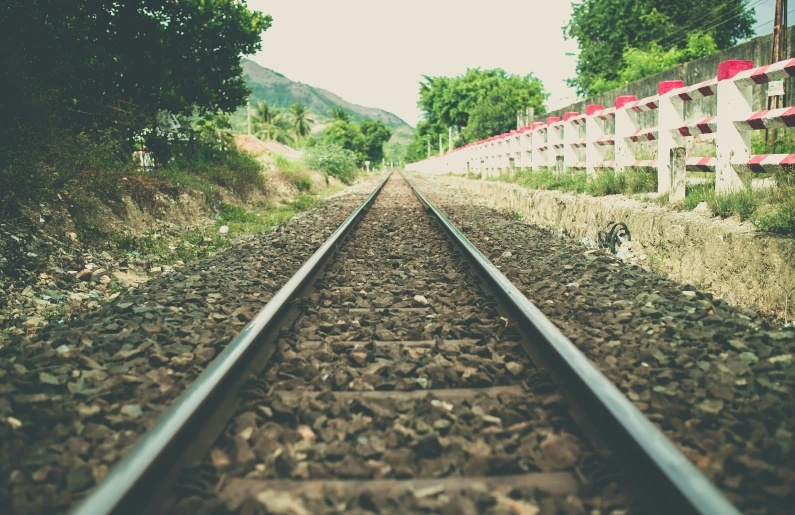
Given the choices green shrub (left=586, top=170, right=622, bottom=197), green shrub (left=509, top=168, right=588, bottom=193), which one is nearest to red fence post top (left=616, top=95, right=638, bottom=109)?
green shrub (left=586, top=170, right=622, bottom=197)

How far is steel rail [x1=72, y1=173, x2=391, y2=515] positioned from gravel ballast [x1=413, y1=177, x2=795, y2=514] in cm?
174

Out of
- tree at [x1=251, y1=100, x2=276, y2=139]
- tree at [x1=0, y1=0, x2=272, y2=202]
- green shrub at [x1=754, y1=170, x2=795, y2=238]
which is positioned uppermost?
tree at [x1=251, y1=100, x2=276, y2=139]

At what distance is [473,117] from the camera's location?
40719mm

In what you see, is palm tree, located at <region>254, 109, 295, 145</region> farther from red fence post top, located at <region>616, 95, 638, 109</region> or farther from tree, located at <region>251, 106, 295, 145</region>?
red fence post top, located at <region>616, 95, 638, 109</region>

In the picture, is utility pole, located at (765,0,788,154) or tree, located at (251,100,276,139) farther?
tree, located at (251,100,276,139)

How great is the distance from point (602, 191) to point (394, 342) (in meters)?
6.09

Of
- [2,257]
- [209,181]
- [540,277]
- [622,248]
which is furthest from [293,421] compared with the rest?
[209,181]

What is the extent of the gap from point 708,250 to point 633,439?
337 cm

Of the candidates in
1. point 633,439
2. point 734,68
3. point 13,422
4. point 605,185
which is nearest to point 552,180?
point 605,185

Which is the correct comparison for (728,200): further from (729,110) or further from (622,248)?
(622,248)

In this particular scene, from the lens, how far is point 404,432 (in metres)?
2.19

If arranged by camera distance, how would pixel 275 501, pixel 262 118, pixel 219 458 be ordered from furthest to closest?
pixel 262 118 → pixel 219 458 → pixel 275 501

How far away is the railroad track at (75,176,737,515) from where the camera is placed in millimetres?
1729

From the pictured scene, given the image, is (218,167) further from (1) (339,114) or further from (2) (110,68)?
(1) (339,114)
